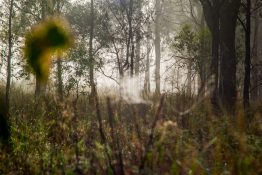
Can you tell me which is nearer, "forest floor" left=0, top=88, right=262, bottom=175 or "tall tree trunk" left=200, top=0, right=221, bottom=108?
"forest floor" left=0, top=88, right=262, bottom=175

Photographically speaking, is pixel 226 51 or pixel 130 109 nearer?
pixel 130 109

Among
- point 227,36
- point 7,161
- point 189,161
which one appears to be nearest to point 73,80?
point 227,36

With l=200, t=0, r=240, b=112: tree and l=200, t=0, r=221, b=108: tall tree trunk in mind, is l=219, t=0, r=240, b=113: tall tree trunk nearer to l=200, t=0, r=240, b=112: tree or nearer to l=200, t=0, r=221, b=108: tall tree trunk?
l=200, t=0, r=240, b=112: tree

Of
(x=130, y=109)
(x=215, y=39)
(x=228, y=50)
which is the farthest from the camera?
(x=215, y=39)

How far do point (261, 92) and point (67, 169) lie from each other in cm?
3264

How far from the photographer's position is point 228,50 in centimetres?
1498

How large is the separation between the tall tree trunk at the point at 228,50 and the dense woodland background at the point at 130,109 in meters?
0.04

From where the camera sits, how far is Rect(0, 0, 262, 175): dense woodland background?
3.21 m

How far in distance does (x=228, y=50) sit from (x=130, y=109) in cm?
728

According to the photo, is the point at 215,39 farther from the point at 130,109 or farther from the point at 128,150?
the point at 128,150

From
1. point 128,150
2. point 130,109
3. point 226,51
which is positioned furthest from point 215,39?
point 128,150

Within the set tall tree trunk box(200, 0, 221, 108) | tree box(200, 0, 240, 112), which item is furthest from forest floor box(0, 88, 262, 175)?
tree box(200, 0, 240, 112)

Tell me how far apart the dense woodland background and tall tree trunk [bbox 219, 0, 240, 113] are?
35mm

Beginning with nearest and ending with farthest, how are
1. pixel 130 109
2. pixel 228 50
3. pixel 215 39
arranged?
1. pixel 130 109
2. pixel 228 50
3. pixel 215 39
